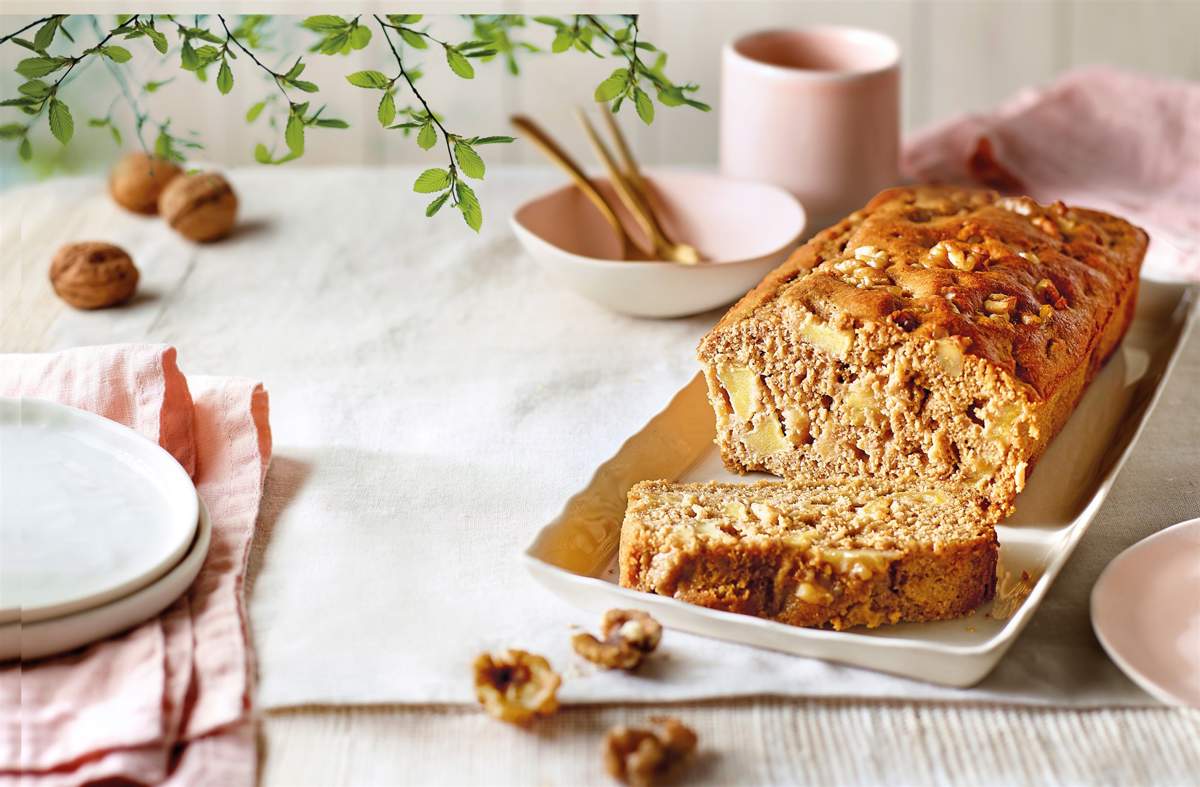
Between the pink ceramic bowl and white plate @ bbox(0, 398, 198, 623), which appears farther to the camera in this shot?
the pink ceramic bowl

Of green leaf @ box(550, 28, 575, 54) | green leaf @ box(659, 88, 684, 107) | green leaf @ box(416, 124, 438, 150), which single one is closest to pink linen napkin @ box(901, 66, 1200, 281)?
green leaf @ box(659, 88, 684, 107)

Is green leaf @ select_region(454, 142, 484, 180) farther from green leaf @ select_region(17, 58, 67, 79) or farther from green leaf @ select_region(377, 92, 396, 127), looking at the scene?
Answer: green leaf @ select_region(17, 58, 67, 79)

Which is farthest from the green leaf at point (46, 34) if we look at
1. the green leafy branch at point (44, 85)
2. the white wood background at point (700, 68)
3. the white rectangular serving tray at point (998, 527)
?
the white wood background at point (700, 68)

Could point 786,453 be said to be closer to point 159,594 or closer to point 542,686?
point 542,686

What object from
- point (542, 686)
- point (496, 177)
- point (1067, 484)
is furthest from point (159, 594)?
point (496, 177)

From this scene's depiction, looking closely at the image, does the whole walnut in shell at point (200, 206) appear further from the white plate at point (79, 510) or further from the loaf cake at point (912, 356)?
the loaf cake at point (912, 356)

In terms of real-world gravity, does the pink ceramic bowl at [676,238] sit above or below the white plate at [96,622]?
below
